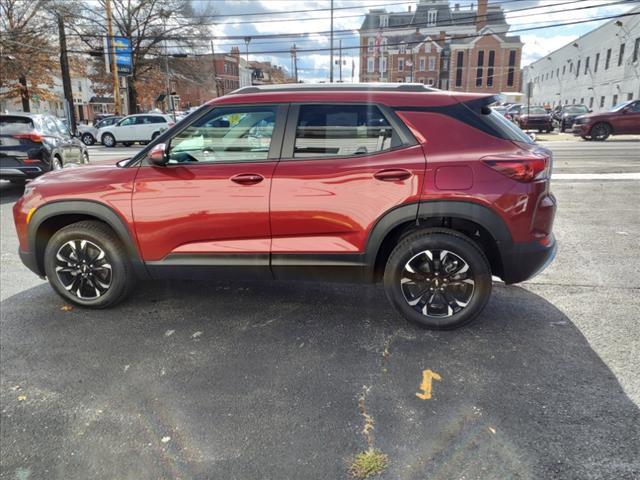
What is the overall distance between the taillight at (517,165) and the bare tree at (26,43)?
35872mm

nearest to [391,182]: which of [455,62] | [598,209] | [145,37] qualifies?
[598,209]

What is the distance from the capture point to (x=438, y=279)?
343 centimetres

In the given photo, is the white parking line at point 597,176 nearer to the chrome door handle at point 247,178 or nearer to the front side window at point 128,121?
the chrome door handle at point 247,178

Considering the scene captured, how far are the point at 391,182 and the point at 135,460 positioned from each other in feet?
7.39

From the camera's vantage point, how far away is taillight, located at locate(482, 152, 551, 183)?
315 cm

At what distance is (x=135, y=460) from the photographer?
227cm

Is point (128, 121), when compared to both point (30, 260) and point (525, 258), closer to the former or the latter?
point (30, 260)

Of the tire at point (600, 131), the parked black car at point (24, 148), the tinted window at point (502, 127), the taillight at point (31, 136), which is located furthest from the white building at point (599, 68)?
the tinted window at point (502, 127)

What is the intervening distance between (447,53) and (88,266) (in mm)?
77689

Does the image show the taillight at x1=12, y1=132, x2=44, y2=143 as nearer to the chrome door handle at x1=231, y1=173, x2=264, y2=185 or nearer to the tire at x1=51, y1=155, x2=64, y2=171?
the tire at x1=51, y1=155, x2=64, y2=171

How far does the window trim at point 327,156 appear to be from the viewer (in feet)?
10.7

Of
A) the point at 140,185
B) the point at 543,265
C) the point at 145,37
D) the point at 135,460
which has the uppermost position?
the point at 145,37

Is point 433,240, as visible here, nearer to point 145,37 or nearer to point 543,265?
point 543,265

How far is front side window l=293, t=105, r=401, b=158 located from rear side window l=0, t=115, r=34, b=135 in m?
8.04
